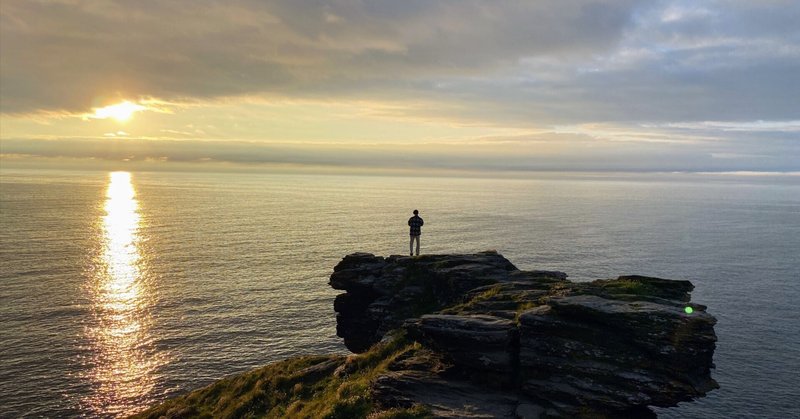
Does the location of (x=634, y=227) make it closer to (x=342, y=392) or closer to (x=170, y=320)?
(x=170, y=320)

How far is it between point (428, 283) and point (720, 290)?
61426 millimetres

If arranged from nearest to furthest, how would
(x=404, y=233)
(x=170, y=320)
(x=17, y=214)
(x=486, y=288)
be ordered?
(x=486, y=288) < (x=170, y=320) < (x=404, y=233) < (x=17, y=214)

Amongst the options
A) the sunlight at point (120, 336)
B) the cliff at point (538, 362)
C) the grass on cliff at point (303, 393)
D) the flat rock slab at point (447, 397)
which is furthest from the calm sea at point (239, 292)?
the flat rock slab at point (447, 397)

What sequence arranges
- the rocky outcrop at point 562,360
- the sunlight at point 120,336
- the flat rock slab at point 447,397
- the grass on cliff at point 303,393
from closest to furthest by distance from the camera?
the flat rock slab at point 447,397, the rocky outcrop at point 562,360, the grass on cliff at point 303,393, the sunlight at point 120,336

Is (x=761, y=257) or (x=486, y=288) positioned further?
(x=761, y=257)

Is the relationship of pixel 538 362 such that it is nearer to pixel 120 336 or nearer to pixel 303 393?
pixel 303 393

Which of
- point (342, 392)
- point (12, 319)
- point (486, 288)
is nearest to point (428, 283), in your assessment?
point (486, 288)

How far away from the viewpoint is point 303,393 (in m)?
32.9

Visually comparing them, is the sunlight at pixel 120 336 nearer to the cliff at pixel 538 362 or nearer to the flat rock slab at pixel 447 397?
the cliff at pixel 538 362

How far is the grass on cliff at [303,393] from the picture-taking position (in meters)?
25.1

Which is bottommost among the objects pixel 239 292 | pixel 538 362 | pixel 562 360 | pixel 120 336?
pixel 120 336

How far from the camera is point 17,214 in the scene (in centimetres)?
16350

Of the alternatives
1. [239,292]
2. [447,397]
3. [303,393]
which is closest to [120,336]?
[239,292]

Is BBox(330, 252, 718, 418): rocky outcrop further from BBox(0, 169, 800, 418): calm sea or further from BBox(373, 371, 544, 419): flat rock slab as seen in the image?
BBox(0, 169, 800, 418): calm sea
